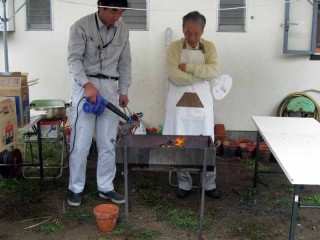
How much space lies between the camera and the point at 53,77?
632 centimetres

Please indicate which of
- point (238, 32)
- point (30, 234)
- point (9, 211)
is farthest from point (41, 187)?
point (238, 32)

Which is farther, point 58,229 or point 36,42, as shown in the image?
point 36,42

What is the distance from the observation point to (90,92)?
3752mm

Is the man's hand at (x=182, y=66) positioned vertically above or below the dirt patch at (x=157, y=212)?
above

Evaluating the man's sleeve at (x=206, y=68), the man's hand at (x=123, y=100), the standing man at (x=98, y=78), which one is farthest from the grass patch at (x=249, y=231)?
the man's hand at (x=123, y=100)

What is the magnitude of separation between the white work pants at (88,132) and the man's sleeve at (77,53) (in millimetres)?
174

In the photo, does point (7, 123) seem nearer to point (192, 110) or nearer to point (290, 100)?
point (192, 110)

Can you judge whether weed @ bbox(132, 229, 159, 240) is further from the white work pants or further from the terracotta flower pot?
the white work pants

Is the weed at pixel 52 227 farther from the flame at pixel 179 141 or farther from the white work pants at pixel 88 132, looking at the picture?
the flame at pixel 179 141

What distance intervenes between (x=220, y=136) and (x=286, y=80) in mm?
1329

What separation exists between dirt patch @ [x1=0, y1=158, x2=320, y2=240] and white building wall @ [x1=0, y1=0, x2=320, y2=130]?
1.53 m

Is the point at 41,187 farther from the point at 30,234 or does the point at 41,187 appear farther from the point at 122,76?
the point at 122,76

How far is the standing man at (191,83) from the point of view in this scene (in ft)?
13.3

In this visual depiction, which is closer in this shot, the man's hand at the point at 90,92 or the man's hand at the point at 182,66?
the man's hand at the point at 90,92
